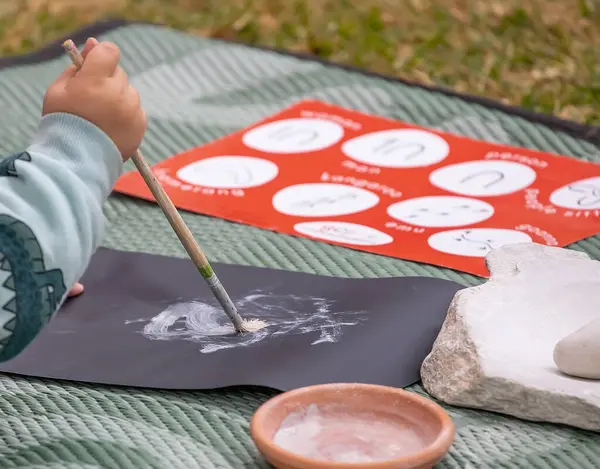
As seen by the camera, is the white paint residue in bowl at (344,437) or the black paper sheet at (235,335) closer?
the white paint residue in bowl at (344,437)

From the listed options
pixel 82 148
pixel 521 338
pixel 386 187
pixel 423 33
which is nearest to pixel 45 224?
pixel 82 148

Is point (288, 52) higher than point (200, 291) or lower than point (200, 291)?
higher

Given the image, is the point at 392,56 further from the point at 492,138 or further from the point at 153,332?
the point at 153,332

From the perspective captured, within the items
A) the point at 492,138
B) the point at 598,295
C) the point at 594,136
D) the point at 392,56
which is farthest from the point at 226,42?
the point at 598,295

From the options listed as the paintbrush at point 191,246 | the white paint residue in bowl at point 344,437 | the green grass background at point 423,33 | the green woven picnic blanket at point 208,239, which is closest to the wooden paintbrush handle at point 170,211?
the paintbrush at point 191,246

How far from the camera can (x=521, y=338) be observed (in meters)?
0.87

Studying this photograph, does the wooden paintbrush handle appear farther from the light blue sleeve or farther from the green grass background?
the green grass background

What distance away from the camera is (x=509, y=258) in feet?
3.19

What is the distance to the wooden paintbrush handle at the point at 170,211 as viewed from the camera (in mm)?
872

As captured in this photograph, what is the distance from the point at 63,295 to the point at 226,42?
103 centimetres

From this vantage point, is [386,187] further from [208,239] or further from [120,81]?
[120,81]

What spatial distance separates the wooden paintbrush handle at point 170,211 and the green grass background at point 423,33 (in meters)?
0.86

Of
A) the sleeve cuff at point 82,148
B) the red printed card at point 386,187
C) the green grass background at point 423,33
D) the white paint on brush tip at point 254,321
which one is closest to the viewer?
the sleeve cuff at point 82,148

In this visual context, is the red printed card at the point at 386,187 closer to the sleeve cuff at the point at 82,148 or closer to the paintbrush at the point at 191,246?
the paintbrush at the point at 191,246
